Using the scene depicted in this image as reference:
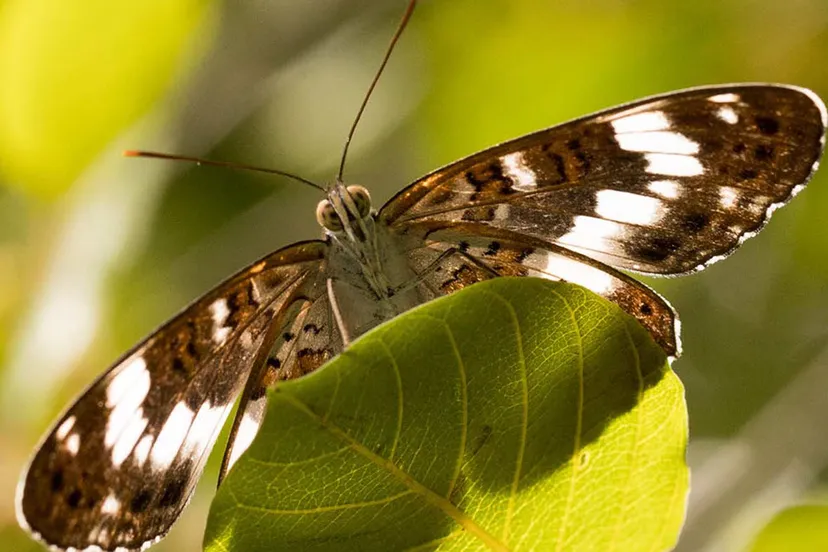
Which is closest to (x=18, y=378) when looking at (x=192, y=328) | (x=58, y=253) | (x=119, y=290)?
(x=58, y=253)

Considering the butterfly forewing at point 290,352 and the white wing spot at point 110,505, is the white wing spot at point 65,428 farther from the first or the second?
the butterfly forewing at point 290,352

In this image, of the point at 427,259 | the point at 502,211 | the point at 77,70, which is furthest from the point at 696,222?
the point at 77,70

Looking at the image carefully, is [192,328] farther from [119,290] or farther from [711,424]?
[711,424]

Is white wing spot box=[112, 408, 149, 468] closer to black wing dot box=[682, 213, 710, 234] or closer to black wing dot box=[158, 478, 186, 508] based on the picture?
black wing dot box=[158, 478, 186, 508]

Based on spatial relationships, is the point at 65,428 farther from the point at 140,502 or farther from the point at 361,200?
the point at 361,200

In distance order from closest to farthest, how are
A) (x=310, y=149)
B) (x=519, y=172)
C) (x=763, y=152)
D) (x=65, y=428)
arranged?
(x=65, y=428), (x=763, y=152), (x=519, y=172), (x=310, y=149)

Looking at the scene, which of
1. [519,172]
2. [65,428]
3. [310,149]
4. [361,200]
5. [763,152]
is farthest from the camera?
[310,149]

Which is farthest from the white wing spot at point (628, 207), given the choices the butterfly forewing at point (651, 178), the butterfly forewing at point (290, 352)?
the butterfly forewing at point (290, 352)
